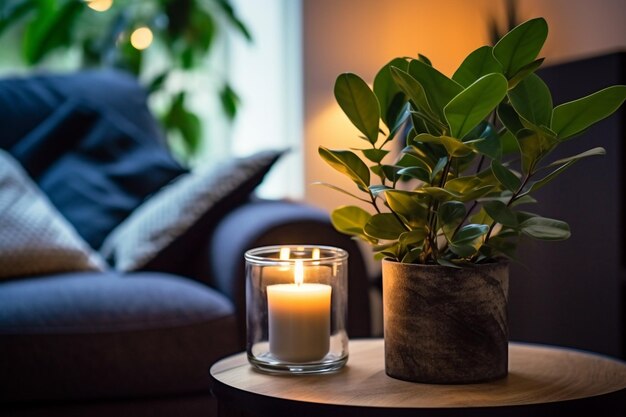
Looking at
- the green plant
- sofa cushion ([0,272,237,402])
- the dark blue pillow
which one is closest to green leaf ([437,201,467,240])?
the green plant

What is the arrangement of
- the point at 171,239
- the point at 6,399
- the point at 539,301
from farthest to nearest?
the point at 539,301, the point at 171,239, the point at 6,399

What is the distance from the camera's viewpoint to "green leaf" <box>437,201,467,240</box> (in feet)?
3.43

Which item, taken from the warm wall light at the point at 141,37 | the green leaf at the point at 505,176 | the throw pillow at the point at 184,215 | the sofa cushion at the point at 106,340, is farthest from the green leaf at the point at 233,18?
the green leaf at the point at 505,176

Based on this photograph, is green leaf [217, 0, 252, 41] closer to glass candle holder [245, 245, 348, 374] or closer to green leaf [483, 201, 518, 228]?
glass candle holder [245, 245, 348, 374]

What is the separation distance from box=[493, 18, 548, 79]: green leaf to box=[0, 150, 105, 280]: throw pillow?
4.00 feet

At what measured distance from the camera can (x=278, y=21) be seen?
302cm

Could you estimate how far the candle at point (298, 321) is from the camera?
114 centimetres

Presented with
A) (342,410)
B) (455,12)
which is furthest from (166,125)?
(342,410)

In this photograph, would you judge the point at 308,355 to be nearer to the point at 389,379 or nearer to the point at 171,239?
the point at 389,379

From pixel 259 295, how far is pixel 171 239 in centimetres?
88

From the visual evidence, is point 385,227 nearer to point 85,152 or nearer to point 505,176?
point 505,176

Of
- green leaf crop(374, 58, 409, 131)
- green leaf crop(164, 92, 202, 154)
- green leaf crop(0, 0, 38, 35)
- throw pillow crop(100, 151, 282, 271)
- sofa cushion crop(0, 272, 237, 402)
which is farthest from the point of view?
green leaf crop(164, 92, 202, 154)

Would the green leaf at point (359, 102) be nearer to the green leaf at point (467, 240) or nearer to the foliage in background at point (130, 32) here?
the green leaf at point (467, 240)

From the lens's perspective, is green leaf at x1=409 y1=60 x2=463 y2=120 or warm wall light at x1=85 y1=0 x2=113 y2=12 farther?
warm wall light at x1=85 y1=0 x2=113 y2=12
